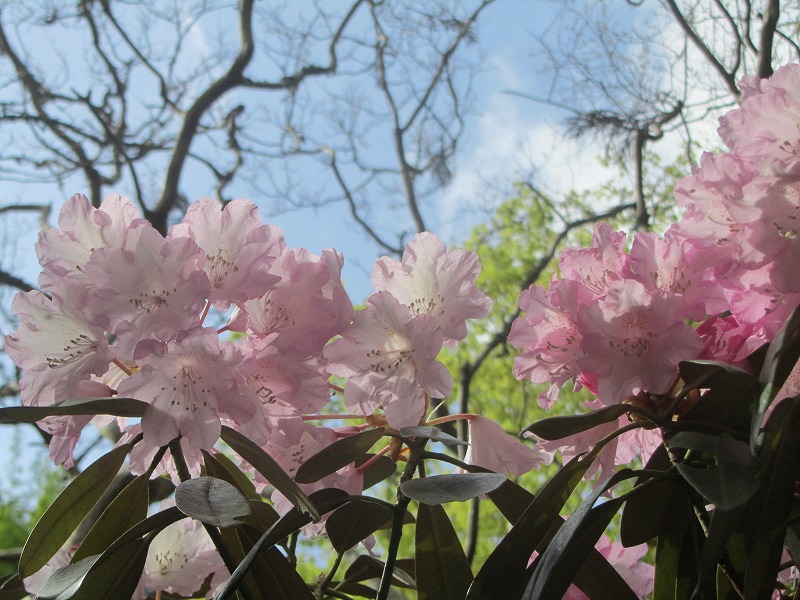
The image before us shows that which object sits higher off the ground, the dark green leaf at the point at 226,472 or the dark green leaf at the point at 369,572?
the dark green leaf at the point at 226,472

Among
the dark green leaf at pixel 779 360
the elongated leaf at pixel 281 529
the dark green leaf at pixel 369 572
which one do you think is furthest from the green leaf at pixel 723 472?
the dark green leaf at pixel 369 572

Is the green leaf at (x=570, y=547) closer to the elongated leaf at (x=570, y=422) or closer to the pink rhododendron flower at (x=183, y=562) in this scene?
the elongated leaf at (x=570, y=422)

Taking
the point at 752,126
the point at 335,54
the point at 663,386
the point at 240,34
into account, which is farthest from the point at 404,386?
the point at 335,54

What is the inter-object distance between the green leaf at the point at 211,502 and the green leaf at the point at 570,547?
19cm

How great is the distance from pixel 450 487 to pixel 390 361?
0.49ft

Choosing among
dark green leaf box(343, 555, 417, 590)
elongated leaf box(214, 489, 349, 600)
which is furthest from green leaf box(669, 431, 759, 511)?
dark green leaf box(343, 555, 417, 590)

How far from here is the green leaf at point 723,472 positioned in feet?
1.44

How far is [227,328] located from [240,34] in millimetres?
5467

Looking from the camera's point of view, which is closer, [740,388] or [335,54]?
[740,388]

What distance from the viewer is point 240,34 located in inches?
223

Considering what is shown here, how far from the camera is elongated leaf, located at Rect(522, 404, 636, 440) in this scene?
20.9 inches

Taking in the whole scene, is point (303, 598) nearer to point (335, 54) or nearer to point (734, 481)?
point (734, 481)

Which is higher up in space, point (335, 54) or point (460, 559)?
point (335, 54)

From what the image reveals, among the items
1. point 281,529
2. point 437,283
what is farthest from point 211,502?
point 437,283
